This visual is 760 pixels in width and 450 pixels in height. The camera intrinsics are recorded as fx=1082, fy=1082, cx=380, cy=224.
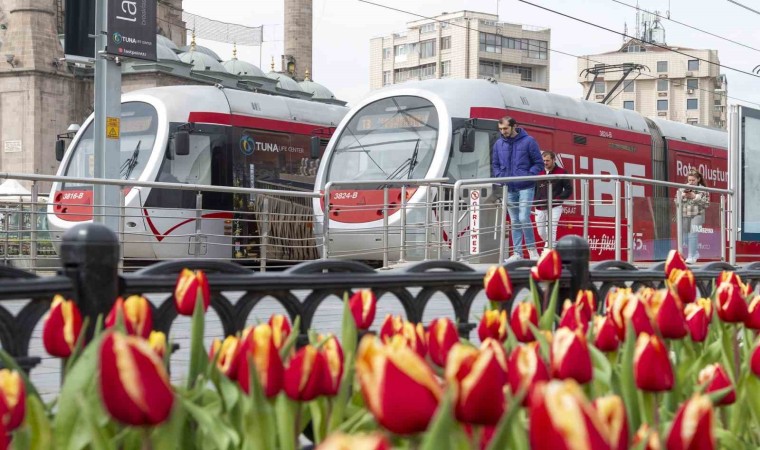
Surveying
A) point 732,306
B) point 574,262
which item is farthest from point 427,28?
point 732,306

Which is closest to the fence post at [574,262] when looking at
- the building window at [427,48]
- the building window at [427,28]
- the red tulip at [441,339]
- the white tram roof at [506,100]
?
the red tulip at [441,339]

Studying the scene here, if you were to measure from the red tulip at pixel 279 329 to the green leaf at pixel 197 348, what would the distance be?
0.12 m

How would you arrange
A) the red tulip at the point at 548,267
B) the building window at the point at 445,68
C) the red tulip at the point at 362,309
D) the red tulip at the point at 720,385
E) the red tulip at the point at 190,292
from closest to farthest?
1. the red tulip at the point at 720,385
2. the red tulip at the point at 190,292
3. the red tulip at the point at 362,309
4. the red tulip at the point at 548,267
5. the building window at the point at 445,68

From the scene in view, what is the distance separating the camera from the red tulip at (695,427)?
104cm

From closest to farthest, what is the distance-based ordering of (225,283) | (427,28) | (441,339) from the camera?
(441,339) < (225,283) < (427,28)

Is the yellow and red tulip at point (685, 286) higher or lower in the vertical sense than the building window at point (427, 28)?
lower

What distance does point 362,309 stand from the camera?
1999 millimetres

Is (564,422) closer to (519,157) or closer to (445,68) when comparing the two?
(519,157)

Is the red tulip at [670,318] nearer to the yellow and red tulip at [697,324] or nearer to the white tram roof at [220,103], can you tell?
the yellow and red tulip at [697,324]

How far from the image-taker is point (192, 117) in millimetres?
16953

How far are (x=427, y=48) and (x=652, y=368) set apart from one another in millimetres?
109337

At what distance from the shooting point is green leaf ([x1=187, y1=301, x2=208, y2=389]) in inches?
66.0

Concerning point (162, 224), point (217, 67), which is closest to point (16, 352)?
point (162, 224)

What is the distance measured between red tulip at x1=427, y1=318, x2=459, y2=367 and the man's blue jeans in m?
10.5
